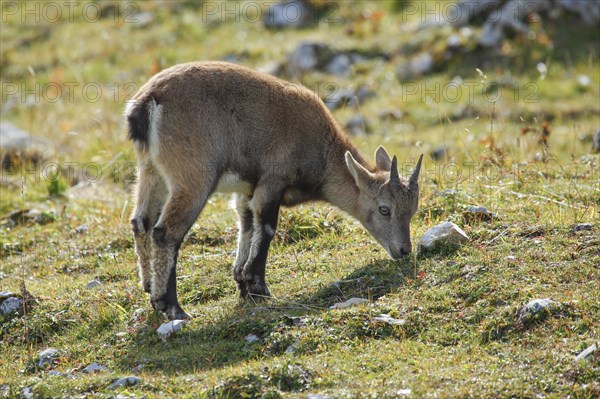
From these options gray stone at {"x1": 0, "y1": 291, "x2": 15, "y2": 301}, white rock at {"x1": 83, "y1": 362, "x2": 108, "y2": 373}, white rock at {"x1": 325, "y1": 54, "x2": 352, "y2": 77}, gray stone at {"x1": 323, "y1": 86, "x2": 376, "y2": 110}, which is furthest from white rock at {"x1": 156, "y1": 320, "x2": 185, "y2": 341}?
white rock at {"x1": 325, "y1": 54, "x2": 352, "y2": 77}

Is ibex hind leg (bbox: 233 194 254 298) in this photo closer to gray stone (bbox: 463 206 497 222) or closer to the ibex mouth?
the ibex mouth

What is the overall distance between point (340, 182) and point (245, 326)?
8.01ft

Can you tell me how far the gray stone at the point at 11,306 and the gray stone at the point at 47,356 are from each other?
94cm

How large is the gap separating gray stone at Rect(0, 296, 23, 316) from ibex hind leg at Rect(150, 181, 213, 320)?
146 centimetres

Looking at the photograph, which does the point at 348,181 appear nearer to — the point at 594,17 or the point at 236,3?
the point at 594,17

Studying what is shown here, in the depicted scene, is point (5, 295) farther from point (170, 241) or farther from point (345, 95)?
point (345, 95)

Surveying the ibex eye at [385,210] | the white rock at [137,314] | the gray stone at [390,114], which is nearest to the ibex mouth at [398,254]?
the ibex eye at [385,210]

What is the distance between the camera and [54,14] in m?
23.7

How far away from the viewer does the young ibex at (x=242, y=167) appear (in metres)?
8.42

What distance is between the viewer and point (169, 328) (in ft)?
26.1

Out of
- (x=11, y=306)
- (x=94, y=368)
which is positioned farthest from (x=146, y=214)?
(x=94, y=368)

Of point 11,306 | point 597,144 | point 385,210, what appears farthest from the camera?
point 597,144

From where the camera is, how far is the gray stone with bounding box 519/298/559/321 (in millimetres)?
7129

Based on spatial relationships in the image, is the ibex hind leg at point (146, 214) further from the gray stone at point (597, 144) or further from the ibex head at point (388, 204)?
the gray stone at point (597, 144)
